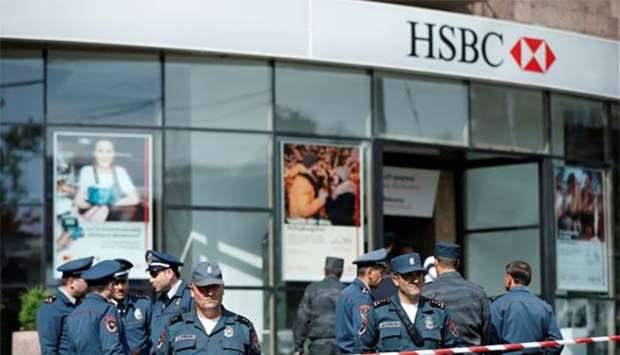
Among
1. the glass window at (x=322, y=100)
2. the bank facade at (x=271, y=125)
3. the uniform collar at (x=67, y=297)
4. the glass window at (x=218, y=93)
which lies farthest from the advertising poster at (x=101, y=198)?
the uniform collar at (x=67, y=297)

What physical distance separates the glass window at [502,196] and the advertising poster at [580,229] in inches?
16.9

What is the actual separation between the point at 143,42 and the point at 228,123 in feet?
5.77

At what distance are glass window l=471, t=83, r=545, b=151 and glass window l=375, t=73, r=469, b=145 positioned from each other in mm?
298

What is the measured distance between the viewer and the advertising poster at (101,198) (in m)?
18.6

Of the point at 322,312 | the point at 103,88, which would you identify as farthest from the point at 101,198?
the point at 322,312

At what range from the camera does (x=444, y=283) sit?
40.8ft

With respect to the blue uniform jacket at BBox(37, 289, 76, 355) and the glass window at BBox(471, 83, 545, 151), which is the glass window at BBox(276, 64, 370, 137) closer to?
the glass window at BBox(471, 83, 545, 151)

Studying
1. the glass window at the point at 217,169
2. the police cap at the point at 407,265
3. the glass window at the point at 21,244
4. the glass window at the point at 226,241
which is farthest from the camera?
the glass window at the point at 217,169

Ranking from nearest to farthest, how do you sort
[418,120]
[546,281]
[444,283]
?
1. [444,283]
2. [418,120]
3. [546,281]

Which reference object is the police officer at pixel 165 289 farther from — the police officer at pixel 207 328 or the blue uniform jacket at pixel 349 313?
the police officer at pixel 207 328

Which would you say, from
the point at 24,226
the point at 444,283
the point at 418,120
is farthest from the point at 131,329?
the point at 418,120

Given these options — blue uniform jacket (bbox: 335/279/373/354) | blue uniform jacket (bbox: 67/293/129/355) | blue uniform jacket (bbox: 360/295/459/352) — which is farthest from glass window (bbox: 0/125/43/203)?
blue uniform jacket (bbox: 360/295/459/352)

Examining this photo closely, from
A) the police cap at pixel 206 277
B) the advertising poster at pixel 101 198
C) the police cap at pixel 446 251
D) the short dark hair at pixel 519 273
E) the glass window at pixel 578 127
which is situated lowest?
the short dark hair at pixel 519 273

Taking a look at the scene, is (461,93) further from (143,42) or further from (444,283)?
(444,283)
